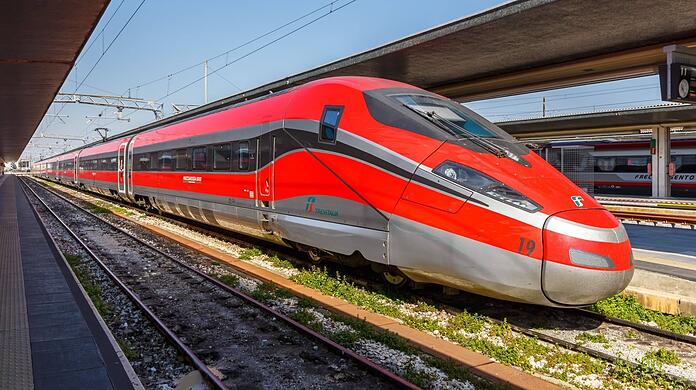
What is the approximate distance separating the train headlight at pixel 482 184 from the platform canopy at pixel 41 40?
4.31 m

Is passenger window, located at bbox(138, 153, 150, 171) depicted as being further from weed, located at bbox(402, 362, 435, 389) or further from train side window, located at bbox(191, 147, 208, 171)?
weed, located at bbox(402, 362, 435, 389)

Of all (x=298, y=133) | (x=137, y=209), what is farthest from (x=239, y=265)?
(x=137, y=209)

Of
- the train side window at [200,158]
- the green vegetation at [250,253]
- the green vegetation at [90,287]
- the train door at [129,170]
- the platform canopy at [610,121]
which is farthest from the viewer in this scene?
the platform canopy at [610,121]

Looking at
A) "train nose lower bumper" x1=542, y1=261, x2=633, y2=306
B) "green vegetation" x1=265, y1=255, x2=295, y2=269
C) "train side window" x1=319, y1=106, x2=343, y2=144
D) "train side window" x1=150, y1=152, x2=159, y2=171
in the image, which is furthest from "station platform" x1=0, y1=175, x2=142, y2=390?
"train side window" x1=150, y1=152, x2=159, y2=171

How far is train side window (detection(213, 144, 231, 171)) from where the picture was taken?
10789mm

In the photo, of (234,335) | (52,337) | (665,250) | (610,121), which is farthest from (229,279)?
(610,121)

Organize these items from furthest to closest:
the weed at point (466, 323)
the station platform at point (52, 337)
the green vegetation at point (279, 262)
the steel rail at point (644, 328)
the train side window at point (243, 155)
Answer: the train side window at point (243, 155), the green vegetation at point (279, 262), the weed at point (466, 323), the steel rail at point (644, 328), the station platform at point (52, 337)

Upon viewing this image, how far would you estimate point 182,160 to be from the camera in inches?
536

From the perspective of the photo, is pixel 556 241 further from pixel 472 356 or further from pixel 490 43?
pixel 490 43

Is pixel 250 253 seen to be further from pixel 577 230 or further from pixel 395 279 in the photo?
pixel 577 230

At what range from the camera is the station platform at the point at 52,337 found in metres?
4.37

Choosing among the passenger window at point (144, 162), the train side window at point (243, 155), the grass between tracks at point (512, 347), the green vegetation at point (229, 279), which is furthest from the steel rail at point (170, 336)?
the passenger window at point (144, 162)

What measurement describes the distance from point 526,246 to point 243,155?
6.23 meters

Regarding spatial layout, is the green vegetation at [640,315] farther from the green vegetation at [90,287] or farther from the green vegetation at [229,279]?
the green vegetation at [90,287]
